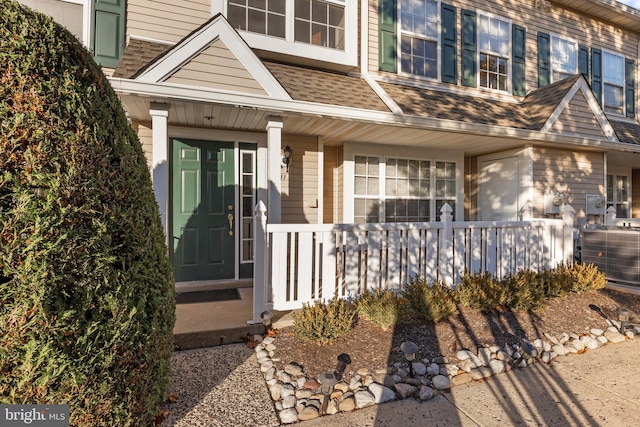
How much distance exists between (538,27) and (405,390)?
9.04 metres

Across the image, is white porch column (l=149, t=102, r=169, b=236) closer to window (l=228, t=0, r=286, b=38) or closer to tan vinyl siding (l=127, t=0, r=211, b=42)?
tan vinyl siding (l=127, t=0, r=211, b=42)

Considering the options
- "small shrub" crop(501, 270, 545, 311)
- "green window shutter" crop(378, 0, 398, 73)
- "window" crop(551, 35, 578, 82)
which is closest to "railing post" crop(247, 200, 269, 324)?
"small shrub" crop(501, 270, 545, 311)

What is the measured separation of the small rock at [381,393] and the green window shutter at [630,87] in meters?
11.0

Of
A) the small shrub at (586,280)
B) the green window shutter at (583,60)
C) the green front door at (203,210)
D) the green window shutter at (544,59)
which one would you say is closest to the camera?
the small shrub at (586,280)

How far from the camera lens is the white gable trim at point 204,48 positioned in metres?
3.72

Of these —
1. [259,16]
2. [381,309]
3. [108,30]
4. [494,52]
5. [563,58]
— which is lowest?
[381,309]

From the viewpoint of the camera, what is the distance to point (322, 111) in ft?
14.8

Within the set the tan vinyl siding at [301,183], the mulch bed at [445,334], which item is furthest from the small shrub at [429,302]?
the tan vinyl siding at [301,183]

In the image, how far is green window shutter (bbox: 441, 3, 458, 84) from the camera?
6691mm

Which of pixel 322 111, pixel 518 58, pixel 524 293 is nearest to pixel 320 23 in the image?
pixel 322 111

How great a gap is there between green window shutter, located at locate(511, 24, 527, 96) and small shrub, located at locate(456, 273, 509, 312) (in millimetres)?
5557

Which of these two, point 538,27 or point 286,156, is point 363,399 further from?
point 538,27

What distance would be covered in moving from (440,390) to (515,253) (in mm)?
3340

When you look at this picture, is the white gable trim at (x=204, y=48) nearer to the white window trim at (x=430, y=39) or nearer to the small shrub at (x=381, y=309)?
the small shrub at (x=381, y=309)
